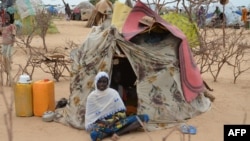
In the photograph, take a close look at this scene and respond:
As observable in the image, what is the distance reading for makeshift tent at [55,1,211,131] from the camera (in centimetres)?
521

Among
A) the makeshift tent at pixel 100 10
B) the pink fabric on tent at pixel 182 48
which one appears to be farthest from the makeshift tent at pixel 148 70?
the makeshift tent at pixel 100 10

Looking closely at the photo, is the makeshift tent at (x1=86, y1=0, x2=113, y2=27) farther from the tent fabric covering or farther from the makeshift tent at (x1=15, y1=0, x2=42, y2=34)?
the tent fabric covering

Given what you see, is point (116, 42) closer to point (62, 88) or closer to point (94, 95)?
point (94, 95)

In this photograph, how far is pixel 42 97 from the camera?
18.1 ft

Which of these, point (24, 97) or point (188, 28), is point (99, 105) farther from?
point (188, 28)

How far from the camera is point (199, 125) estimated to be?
5.29 m

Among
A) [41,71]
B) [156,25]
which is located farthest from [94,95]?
[41,71]

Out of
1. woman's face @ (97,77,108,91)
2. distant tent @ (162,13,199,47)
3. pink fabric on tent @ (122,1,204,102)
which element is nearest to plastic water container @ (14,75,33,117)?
woman's face @ (97,77,108,91)

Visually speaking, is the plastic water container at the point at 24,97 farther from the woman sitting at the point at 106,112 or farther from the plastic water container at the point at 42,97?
the woman sitting at the point at 106,112

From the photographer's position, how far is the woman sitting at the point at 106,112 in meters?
4.77

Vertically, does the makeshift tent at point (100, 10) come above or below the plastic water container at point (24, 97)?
above

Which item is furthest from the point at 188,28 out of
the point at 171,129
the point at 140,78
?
the point at 171,129

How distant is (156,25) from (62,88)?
8.87 ft

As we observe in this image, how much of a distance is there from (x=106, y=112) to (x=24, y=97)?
122cm
